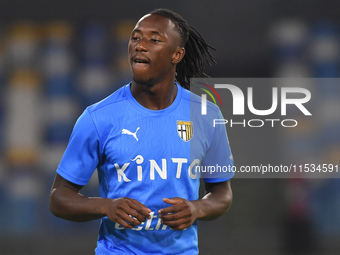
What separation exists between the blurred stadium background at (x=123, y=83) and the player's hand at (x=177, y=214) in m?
1.80

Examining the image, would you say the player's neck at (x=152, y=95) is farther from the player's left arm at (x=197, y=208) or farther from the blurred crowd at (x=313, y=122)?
the blurred crowd at (x=313, y=122)

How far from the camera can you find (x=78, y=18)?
10.2ft

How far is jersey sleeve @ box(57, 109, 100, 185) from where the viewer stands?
1.39 m

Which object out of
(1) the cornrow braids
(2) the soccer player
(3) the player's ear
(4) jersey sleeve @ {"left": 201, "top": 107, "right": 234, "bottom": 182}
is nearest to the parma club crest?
(2) the soccer player

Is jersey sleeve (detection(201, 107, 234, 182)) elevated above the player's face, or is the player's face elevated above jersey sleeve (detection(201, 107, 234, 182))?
the player's face

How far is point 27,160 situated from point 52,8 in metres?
1.15

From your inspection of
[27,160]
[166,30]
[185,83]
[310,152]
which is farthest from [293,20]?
[27,160]

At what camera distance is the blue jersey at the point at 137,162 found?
1.40 meters

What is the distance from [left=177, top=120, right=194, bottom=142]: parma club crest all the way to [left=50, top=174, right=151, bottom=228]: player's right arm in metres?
0.32

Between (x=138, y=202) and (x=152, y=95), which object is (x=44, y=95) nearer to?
(x=152, y=95)

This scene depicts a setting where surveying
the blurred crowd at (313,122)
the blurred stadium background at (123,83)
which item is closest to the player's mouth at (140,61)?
the blurred stadium background at (123,83)

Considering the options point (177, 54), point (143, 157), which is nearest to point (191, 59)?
point (177, 54)

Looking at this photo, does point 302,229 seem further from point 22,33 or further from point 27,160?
point 22,33

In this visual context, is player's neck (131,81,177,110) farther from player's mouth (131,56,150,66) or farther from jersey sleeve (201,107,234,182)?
jersey sleeve (201,107,234,182)
